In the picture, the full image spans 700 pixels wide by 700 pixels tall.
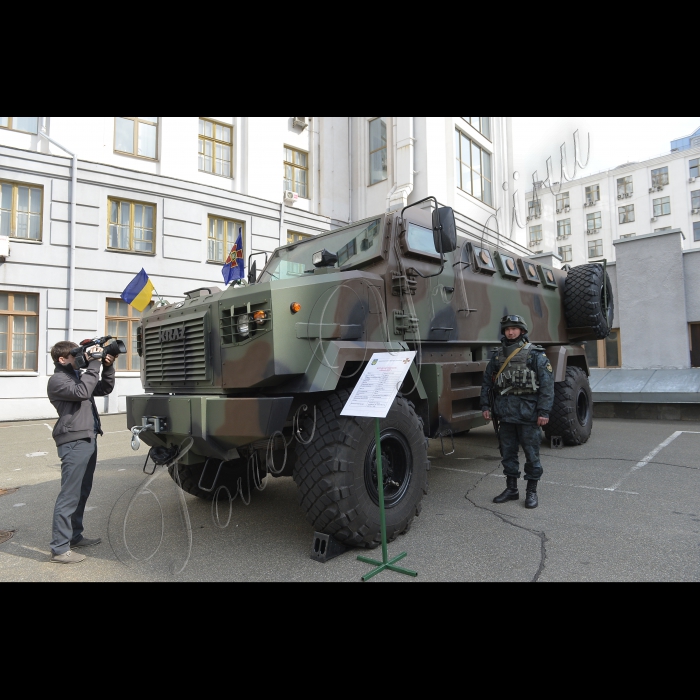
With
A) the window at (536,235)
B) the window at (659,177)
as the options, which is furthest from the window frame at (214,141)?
the window at (659,177)

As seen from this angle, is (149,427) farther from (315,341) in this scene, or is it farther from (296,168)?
(296,168)

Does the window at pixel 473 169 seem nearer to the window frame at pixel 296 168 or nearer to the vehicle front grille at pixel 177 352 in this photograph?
the window frame at pixel 296 168

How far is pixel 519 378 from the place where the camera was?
4715 mm

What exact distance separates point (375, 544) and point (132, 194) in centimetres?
1179

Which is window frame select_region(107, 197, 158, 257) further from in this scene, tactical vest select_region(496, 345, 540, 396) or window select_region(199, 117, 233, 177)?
tactical vest select_region(496, 345, 540, 396)

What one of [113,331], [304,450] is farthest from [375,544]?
[113,331]

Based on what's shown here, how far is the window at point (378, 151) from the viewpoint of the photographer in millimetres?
16781

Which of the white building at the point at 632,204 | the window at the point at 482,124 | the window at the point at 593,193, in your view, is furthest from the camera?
the window at the point at 593,193

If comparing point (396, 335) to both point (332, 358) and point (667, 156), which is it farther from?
point (667, 156)

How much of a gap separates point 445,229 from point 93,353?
2.80 m

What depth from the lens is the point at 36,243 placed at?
38.3ft

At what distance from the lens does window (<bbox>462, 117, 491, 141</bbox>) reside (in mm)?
17841

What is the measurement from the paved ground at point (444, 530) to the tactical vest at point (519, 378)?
3.25 ft

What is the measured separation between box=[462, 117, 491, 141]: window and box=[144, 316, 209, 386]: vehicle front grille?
1587cm
